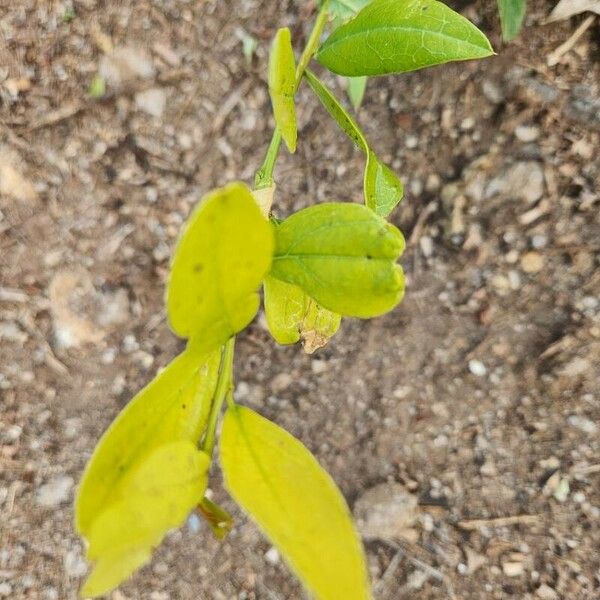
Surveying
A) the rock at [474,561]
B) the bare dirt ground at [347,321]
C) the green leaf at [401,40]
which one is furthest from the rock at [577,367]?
the green leaf at [401,40]

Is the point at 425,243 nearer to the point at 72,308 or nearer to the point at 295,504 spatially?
the point at 72,308

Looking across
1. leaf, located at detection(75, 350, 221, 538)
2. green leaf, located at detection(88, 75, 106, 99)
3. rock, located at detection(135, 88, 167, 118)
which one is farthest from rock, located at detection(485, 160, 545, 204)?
leaf, located at detection(75, 350, 221, 538)

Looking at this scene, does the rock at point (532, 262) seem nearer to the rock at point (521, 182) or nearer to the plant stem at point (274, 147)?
the rock at point (521, 182)

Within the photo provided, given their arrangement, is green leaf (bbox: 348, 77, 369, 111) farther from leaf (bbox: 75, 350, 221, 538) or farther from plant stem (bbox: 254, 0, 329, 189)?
leaf (bbox: 75, 350, 221, 538)

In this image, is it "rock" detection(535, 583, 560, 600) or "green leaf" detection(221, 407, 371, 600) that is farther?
"rock" detection(535, 583, 560, 600)

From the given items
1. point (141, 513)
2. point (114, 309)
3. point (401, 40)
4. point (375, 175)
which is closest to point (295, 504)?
point (141, 513)
